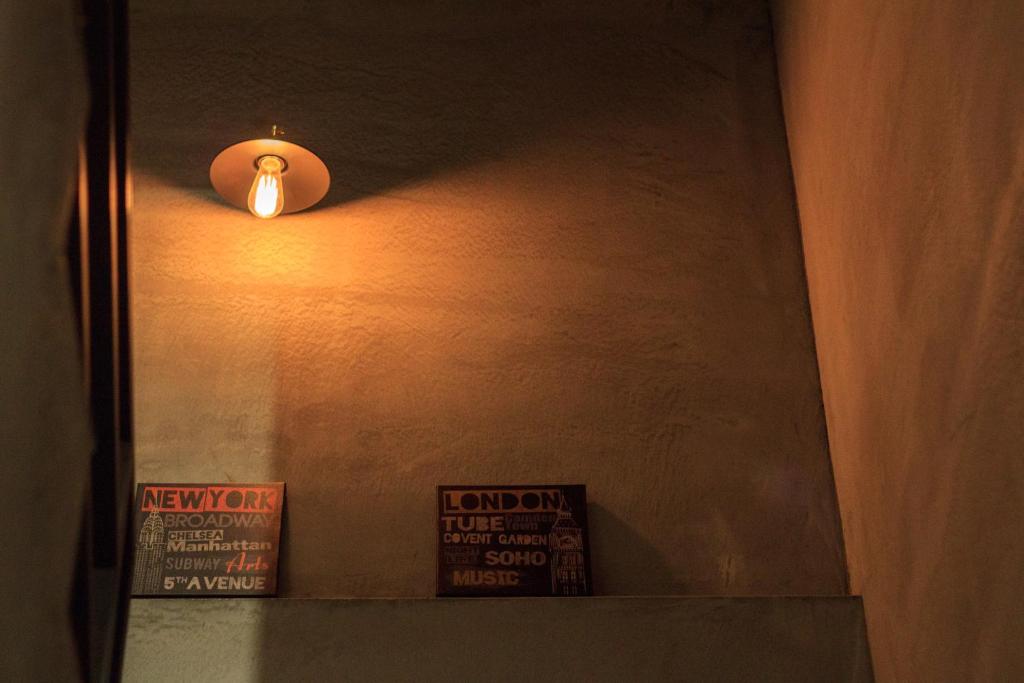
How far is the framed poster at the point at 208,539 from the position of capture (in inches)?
124

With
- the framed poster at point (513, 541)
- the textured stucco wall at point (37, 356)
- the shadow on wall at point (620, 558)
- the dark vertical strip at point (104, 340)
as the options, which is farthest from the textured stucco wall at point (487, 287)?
the textured stucco wall at point (37, 356)

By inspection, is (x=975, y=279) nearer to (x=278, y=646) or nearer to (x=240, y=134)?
(x=278, y=646)

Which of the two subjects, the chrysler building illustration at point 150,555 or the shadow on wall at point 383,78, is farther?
the shadow on wall at point 383,78

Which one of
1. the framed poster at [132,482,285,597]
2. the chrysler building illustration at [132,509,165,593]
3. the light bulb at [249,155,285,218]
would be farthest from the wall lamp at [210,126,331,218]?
the chrysler building illustration at [132,509,165,593]

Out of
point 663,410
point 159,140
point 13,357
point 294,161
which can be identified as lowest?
point 13,357

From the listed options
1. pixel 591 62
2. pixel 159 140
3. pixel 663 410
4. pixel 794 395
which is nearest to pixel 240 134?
pixel 159 140

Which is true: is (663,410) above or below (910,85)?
below

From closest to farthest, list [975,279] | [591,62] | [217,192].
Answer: [975,279]
[217,192]
[591,62]

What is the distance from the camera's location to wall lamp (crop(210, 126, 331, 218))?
3467 mm

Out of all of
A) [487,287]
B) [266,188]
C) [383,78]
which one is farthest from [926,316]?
[383,78]

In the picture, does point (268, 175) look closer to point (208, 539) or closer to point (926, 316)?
point (208, 539)

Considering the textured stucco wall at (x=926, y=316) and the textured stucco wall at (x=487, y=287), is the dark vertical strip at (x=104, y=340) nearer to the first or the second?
the textured stucco wall at (x=926, y=316)

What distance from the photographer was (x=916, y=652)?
2.64 metres

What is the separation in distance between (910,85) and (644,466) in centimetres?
140
